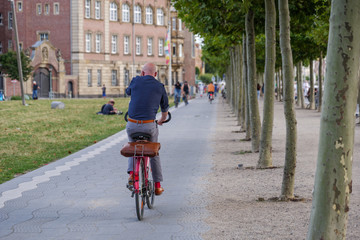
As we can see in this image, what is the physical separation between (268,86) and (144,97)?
5.08 m

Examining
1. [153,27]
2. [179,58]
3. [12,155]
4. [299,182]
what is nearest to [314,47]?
[12,155]

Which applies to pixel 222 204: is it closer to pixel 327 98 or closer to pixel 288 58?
pixel 288 58

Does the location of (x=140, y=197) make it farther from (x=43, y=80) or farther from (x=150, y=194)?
(x=43, y=80)

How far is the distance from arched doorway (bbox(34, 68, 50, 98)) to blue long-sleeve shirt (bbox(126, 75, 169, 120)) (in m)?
67.2

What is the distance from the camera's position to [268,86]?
42.0 ft

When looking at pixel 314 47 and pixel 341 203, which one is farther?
pixel 314 47

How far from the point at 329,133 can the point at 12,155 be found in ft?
38.6

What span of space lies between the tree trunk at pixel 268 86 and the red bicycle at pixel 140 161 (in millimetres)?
4753

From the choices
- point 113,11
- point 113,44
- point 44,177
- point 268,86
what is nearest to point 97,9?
point 113,11

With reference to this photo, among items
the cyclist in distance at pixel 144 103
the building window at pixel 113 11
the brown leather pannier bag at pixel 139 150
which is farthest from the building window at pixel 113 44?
the brown leather pannier bag at pixel 139 150

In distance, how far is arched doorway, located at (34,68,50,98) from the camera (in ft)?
242

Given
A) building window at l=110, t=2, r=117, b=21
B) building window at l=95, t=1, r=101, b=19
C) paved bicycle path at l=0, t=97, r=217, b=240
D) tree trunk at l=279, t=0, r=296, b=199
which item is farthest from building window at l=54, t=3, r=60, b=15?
tree trunk at l=279, t=0, r=296, b=199

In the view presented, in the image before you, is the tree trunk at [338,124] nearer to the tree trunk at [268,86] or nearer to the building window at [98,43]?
the tree trunk at [268,86]

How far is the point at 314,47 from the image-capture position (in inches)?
1390
